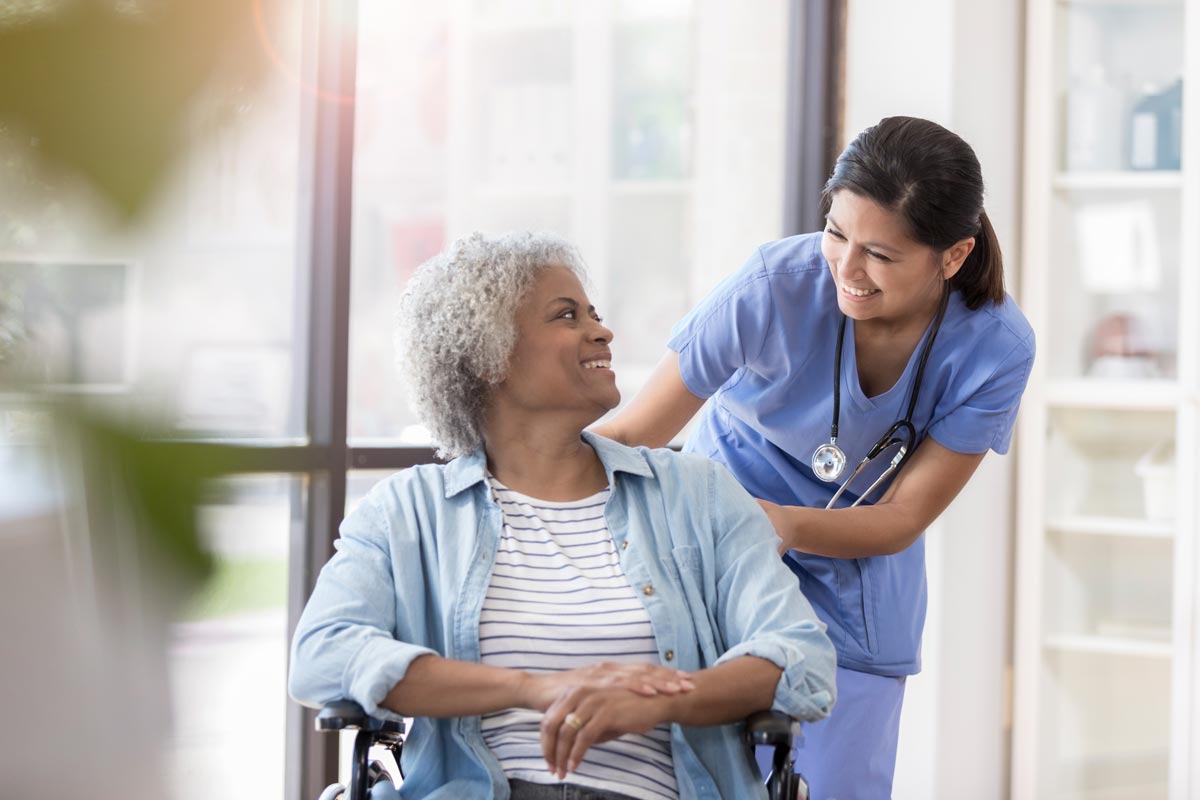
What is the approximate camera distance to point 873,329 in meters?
1.94

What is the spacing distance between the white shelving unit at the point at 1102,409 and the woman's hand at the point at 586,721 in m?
2.25

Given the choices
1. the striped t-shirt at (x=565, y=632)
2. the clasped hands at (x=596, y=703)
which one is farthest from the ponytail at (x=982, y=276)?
the clasped hands at (x=596, y=703)

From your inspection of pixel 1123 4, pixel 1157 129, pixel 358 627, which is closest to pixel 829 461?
pixel 358 627

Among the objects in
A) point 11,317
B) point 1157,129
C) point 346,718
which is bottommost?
point 346,718

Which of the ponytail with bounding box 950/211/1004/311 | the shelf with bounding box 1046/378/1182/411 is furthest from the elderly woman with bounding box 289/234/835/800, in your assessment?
the shelf with bounding box 1046/378/1182/411

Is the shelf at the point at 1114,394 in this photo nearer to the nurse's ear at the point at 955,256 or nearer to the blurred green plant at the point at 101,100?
the nurse's ear at the point at 955,256

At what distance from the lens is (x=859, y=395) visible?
6.35 feet

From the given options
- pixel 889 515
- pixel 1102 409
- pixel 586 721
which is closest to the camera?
pixel 586 721

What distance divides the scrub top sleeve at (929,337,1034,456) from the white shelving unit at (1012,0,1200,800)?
4.98 feet

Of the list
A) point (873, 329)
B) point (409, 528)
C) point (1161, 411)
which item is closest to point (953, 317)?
point (873, 329)

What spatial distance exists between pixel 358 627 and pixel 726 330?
2.52ft

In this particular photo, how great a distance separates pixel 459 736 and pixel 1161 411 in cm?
241

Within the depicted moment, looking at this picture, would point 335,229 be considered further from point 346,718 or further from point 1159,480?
point 1159,480

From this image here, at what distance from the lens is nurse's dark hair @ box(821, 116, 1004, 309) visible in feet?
5.51
